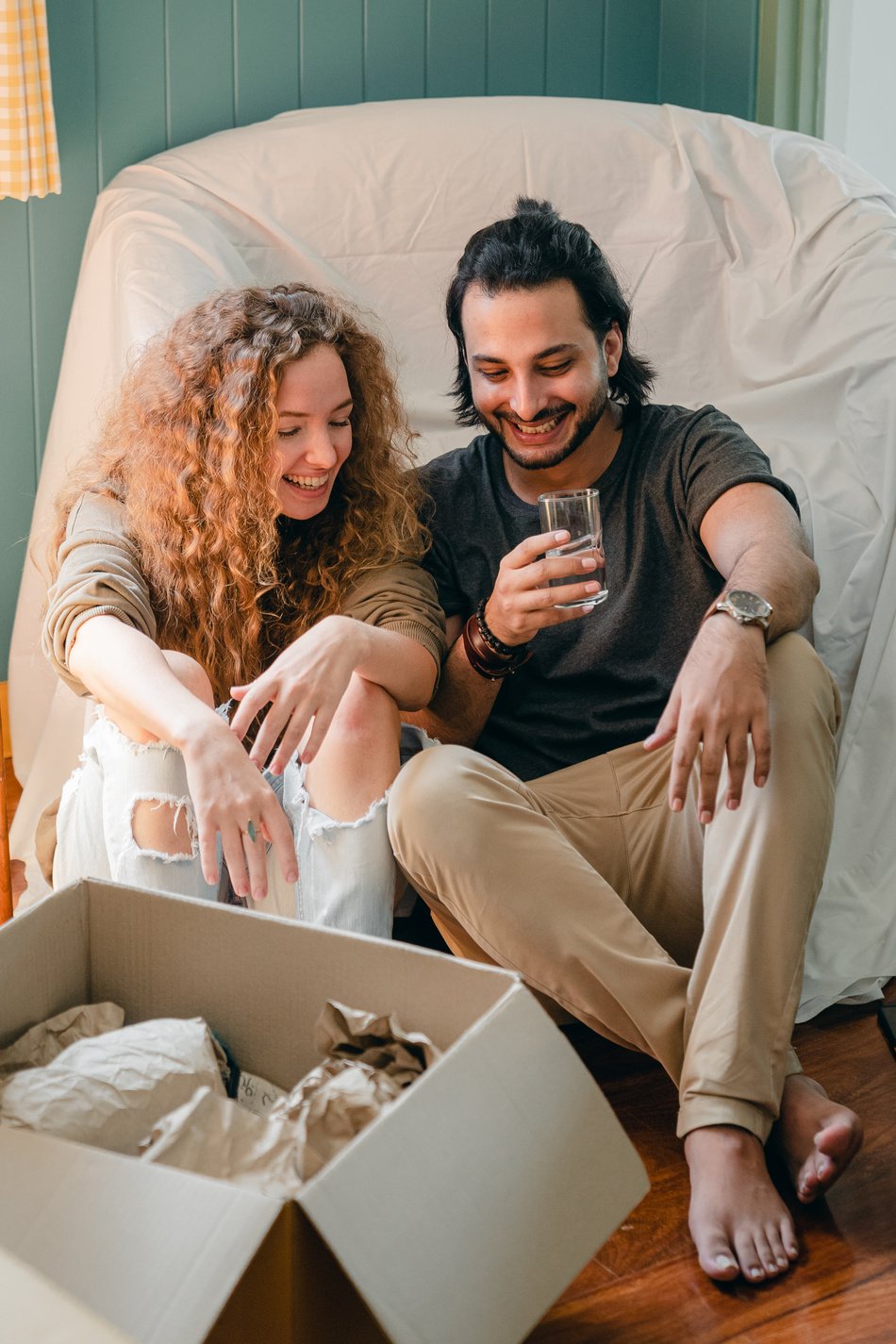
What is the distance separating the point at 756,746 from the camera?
1.24 m

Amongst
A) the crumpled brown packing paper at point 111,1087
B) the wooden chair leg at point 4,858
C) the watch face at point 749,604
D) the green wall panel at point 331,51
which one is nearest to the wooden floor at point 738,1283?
the crumpled brown packing paper at point 111,1087

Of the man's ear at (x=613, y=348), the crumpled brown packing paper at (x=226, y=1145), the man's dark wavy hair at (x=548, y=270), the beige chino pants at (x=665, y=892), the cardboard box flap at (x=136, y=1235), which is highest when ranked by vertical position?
the man's dark wavy hair at (x=548, y=270)

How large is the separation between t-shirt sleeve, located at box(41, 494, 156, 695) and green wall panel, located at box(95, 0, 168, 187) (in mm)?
1306

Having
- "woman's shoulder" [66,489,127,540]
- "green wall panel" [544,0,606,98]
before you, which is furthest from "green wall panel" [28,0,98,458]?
"woman's shoulder" [66,489,127,540]

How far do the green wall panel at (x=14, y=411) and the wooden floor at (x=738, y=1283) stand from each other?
1.79m

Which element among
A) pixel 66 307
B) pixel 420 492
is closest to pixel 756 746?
pixel 420 492

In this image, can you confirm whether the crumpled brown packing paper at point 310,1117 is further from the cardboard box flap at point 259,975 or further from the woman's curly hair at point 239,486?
the woman's curly hair at point 239,486

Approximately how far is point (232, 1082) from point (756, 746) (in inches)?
21.6

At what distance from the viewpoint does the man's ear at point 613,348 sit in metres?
1.71

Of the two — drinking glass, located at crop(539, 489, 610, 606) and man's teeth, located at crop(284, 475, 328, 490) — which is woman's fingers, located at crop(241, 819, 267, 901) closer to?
drinking glass, located at crop(539, 489, 610, 606)

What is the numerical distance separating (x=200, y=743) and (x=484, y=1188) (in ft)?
1.95

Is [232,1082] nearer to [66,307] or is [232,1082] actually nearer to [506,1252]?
[506,1252]

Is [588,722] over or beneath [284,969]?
beneath

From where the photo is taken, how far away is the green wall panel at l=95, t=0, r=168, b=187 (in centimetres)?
257
